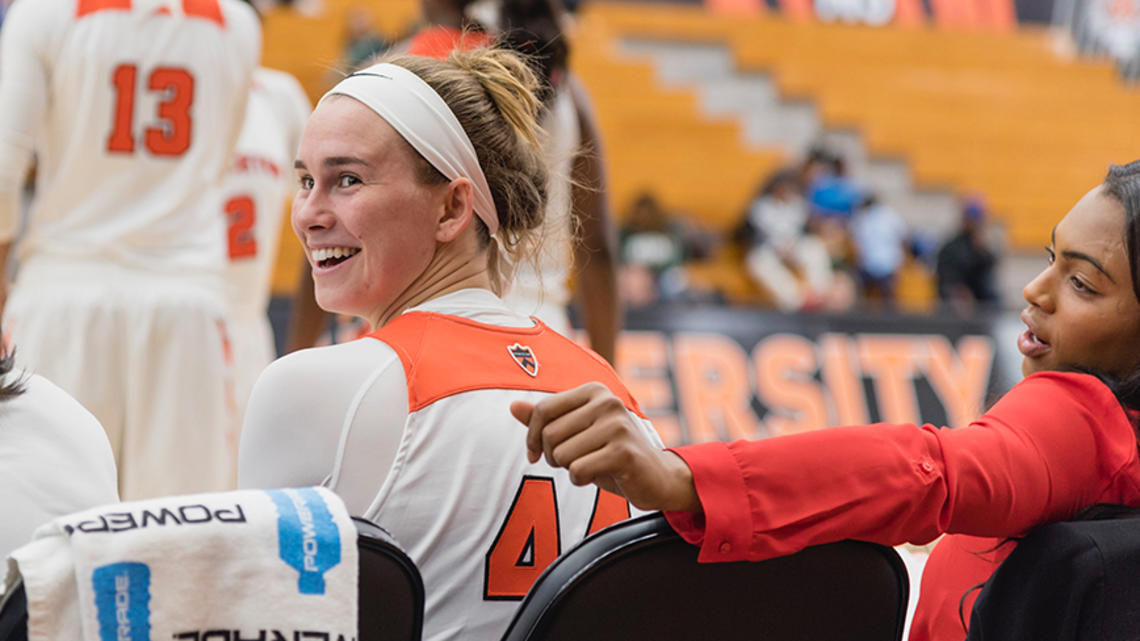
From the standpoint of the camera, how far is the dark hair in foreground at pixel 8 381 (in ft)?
4.31

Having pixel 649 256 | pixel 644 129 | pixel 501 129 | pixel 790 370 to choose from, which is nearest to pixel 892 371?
pixel 790 370

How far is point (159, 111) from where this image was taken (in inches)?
132

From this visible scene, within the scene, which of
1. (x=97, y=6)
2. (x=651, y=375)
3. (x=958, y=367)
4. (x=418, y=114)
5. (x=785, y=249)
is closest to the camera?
(x=418, y=114)

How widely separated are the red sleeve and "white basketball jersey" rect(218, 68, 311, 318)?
10.7 feet

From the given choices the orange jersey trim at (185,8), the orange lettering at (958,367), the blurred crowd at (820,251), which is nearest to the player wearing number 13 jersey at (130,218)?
the orange jersey trim at (185,8)

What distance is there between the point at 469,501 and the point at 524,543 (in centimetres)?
8

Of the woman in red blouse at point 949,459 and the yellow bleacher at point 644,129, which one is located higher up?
the woman in red blouse at point 949,459

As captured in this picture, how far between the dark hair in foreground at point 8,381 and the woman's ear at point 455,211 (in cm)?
57

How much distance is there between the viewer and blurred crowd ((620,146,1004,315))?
423 inches

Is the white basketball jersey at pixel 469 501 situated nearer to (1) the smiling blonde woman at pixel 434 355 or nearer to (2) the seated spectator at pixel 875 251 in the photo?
(1) the smiling blonde woman at pixel 434 355

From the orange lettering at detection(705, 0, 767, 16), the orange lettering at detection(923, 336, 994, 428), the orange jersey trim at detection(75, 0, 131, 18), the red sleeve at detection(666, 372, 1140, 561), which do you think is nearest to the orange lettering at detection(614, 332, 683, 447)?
the orange lettering at detection(923, 336, 994, 428)

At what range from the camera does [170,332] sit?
134 inches

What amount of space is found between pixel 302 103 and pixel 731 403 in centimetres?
283

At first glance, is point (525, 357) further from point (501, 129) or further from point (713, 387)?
point (713, 387)
